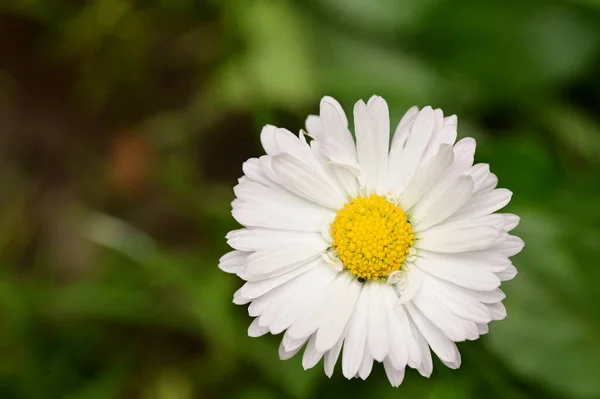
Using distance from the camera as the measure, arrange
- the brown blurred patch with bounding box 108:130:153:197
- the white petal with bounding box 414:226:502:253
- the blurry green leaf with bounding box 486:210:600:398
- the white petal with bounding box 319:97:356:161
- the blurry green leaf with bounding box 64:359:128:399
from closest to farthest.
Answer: the white petal with bounding box 414:226:502:253, the white petal with bounding box 319:97:356:161, the blurry green leaf with bounding box 486:210:600:398, the blurry green leaf with bounding box 64:359:128:399, the brown blurred patch with bounding box 108:130:153:197

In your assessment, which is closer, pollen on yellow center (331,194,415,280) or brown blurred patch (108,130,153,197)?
pollen on yellow center (331,194,415,280)

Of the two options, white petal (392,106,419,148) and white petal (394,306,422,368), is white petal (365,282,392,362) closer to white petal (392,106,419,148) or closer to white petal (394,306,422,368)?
white petal (394,306,422,368)

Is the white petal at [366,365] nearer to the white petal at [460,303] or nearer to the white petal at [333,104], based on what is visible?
the white petal at [460,303]

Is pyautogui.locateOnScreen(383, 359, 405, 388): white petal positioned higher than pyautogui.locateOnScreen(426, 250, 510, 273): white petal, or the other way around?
pyautogui.locateOnScreen(426, 250, 510, 273): white petal

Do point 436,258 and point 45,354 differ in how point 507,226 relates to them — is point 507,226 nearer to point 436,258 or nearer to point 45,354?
point 436,258

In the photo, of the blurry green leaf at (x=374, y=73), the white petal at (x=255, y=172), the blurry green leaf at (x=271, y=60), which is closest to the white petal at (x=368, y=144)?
the white petal at (x=255, y=172)

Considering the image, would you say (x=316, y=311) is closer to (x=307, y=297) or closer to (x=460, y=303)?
(x=307, y=297)

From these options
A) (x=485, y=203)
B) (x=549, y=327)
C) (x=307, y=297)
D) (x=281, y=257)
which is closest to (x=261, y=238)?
(x=281, y=257)

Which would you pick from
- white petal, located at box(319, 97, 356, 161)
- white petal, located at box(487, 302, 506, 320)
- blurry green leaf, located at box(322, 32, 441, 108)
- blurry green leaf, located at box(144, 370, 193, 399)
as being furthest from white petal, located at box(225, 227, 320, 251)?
blurry green leaf, located at box(144, 370, 193, 399)
